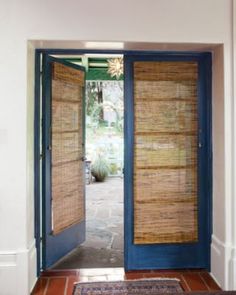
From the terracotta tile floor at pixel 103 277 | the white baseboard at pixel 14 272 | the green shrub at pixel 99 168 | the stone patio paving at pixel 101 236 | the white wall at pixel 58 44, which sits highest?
the white wall at pixel 58 44

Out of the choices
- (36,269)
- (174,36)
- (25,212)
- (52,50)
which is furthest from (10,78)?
(36,269)

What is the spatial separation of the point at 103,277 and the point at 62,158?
4.45ft

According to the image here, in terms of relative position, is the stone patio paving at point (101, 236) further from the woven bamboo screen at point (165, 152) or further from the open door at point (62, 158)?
the woven bamboo screen at point (165, 152)

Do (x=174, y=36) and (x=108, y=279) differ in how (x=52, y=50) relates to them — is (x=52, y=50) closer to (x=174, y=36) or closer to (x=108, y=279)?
(x=174, y=36)

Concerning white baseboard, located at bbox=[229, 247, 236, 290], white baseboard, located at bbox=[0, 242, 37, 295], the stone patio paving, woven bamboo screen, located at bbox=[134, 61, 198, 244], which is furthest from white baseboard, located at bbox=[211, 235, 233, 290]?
white baseboard, located at bbox=[0, 242, 37, 295]

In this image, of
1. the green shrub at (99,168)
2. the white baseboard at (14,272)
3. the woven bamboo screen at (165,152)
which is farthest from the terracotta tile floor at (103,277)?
the green shrub at (99,168)

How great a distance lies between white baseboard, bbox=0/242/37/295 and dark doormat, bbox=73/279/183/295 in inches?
18.5

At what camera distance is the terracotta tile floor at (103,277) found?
11.1ft

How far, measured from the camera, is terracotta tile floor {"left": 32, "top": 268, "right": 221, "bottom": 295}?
11.1 feet

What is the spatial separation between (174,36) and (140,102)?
0.77 meters

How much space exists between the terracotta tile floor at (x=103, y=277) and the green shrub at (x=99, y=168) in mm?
6246

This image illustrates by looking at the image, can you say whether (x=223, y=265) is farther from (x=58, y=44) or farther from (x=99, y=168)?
(x=99, y=168)

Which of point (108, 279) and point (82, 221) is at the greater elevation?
point (82, 221)

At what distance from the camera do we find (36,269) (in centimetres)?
360
